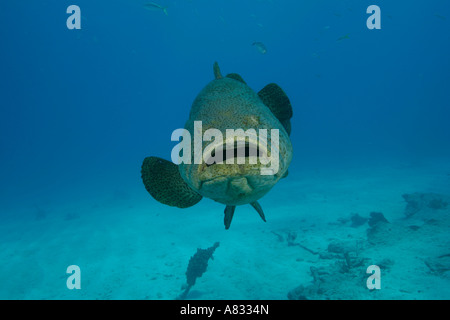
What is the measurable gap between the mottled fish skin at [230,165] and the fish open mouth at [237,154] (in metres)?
0.03

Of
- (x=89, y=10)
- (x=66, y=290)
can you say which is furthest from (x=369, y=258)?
(x=89, y=10)

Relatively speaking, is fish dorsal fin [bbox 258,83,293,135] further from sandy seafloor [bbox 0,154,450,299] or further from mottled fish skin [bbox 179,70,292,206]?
sandy seafloor [bbox 0,154,450,299]

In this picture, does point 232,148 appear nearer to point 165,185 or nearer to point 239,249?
point 165,185

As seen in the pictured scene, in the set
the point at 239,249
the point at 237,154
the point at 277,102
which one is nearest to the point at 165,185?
the point at 237,154

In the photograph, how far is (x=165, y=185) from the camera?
10.2 ft

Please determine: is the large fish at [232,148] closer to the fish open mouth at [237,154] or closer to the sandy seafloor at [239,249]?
the fish open mouth at [237,154]

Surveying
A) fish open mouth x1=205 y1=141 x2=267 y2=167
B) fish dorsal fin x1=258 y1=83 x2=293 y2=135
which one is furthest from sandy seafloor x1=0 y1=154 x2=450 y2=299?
fish open mouth x1=205 y1=141 x2=267 y2=167

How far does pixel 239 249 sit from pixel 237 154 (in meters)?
11.6

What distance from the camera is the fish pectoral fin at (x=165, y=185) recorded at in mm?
3109

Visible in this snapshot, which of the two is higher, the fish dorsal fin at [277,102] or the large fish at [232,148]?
the fish dorsal fin at [277,102]

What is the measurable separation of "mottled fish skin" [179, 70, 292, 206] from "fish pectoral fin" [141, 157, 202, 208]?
3.37 ft

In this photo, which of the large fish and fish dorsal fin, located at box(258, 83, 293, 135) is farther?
fish dorsal fin, located at box(258, 83, 293, 135)

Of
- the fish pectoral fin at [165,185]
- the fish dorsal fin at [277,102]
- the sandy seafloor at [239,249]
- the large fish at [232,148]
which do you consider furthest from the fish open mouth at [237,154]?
the sandy seafloor at [239,249]

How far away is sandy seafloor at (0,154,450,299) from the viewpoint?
8.59m
